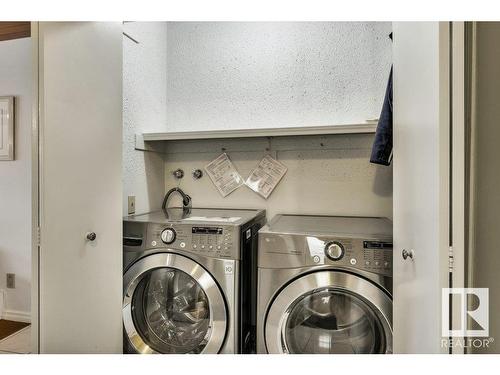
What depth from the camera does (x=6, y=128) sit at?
2.05 metres

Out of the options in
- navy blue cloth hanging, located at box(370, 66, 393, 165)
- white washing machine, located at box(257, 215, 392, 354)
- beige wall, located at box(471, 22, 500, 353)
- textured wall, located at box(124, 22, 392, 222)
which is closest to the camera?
beige wall, located at box(471, 22, 500, 353)

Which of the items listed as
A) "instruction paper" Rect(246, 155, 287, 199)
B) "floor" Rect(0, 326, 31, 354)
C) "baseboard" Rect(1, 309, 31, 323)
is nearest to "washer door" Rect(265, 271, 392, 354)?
"instruction paper" Rect(246, 155, 287, 199)

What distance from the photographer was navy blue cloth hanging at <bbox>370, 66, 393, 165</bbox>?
1355mm

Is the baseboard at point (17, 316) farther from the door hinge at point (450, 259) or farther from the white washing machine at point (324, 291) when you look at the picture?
the door hinge at point (450, 259)

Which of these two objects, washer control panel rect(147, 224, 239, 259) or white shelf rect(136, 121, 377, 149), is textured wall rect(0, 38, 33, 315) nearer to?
white shelf rect(136, 121, 377, 149)

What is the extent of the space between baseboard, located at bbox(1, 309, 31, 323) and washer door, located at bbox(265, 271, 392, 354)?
6.38 feet

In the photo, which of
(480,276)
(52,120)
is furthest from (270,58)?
(480,276)

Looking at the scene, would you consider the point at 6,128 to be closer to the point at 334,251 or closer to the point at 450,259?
the point at 334,251

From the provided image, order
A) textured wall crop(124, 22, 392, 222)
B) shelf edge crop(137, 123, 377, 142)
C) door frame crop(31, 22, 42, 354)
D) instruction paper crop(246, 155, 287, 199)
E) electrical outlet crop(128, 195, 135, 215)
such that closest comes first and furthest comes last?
door frame crop(31, 22, 42, 354) → shelf edge crop(137, 123, 377, 142) → electrical outlet crop(128, 195, 135, 215) → textured wall crop(124, 22, 392, 222) → instruction paper crop(246, 155, 287, 199)

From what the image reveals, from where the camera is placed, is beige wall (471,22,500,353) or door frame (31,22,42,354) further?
door frame (31,22,42,354)

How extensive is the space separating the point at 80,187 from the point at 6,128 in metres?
1.52

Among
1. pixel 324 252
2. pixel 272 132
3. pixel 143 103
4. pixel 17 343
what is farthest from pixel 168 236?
pixel 17 343

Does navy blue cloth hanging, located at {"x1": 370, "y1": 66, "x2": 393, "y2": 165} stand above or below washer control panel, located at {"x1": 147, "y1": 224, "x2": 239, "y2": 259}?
above
